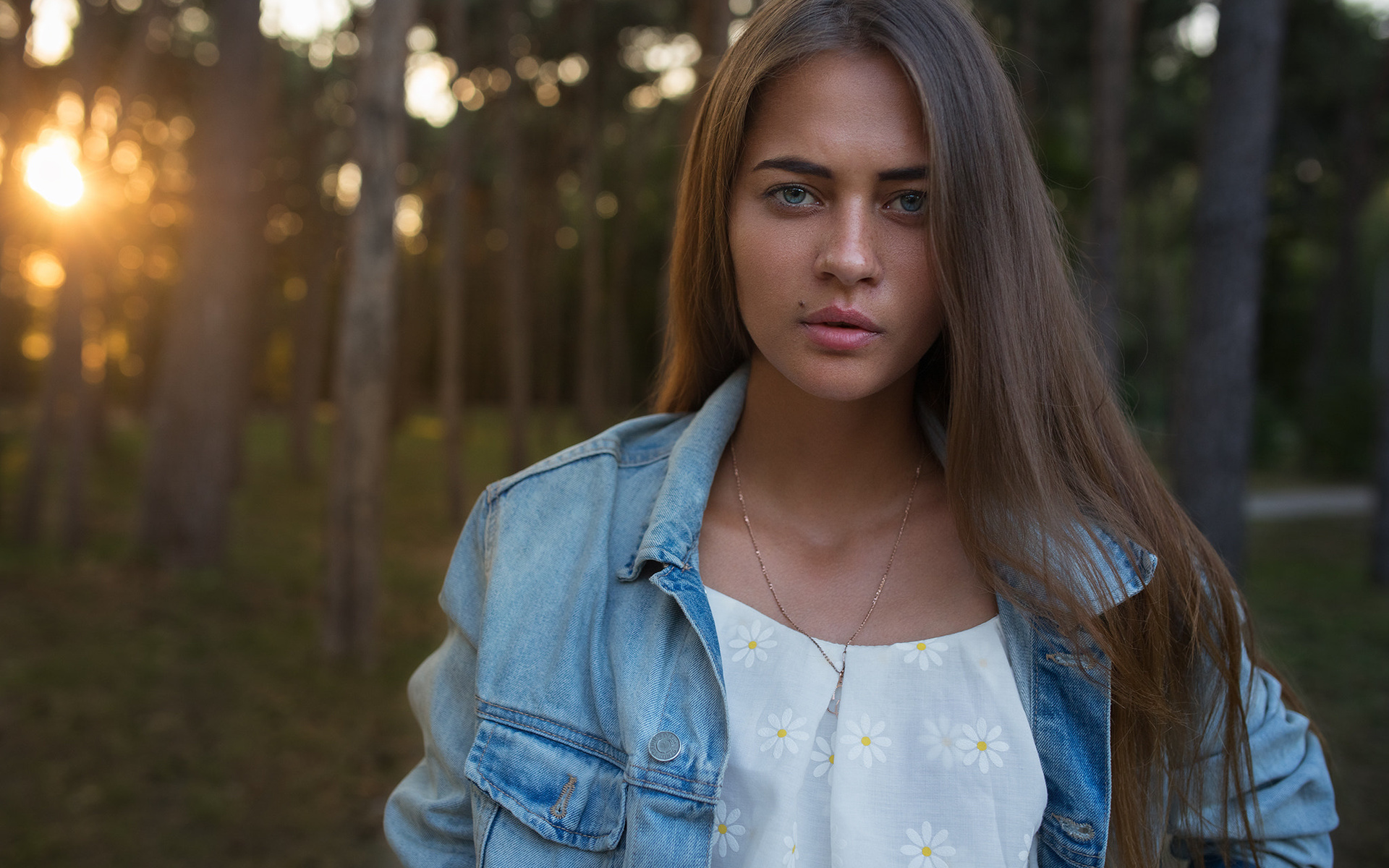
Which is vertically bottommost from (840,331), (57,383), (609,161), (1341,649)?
(1341,649)

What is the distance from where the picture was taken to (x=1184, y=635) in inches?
61.8

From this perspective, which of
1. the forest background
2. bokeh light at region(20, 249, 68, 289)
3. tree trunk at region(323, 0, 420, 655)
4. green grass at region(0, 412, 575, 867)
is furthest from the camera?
bokeh light at region(20, 249, 68, 289)

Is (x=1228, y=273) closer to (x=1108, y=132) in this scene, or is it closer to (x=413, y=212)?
(x=1108, y=132)

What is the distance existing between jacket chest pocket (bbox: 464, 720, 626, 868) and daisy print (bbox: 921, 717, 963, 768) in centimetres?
48

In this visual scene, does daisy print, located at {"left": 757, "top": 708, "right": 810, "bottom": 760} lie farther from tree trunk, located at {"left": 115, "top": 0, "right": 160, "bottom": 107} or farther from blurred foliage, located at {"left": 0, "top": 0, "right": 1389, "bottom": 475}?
tree trunk, located at {"left": 115, "top": 0, "right": 160, "bottom": 107}

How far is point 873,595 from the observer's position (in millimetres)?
1627

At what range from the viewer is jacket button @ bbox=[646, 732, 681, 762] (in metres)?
1.42

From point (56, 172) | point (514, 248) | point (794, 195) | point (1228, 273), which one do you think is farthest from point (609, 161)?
point (794, 195)

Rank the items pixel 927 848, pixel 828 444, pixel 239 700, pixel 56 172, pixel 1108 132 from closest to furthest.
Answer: pixel 927 848, pixel 828 444, pixel 239 700, pixel 1108 132, pixel 56 172

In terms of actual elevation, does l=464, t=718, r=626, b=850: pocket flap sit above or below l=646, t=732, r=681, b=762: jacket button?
below

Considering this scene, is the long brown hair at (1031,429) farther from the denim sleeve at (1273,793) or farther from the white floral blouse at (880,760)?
the white floral blouse at (880,760)

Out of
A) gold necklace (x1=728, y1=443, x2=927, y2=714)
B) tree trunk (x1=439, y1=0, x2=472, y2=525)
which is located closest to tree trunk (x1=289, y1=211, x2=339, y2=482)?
tree trunk (x1=439, y1=0, x2=472, y2=525)

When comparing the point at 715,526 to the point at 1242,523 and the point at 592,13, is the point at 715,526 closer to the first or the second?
the point at 1242,523

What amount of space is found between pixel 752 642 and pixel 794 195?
0.74m
